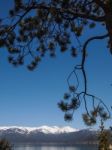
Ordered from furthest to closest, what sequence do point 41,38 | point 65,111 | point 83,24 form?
point 83,24 < point 41,38 < point 65,111

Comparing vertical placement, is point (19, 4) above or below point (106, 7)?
above

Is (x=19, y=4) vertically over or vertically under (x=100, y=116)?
over

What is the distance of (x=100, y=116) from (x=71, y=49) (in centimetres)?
222

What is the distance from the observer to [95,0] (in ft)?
31.3

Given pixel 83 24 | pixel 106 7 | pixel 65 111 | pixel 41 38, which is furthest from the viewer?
pixel 83 24

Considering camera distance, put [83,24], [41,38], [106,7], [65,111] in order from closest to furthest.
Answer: [106,7], [65,111], [41,38], [83,24]

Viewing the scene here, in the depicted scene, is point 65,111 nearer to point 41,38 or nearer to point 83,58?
point 83,58

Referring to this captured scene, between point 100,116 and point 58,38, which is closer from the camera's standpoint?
point 100,116

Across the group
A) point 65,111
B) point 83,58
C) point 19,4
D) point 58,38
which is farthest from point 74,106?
point 19,4

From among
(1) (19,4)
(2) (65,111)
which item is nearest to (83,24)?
(1) (19,4)

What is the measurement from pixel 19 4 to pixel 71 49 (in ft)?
6.37

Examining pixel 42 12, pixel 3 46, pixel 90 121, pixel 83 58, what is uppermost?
pixel 42 12

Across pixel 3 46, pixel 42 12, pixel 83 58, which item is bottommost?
pixel 83 58

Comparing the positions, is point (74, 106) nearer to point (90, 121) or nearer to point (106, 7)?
point (90, 121)
